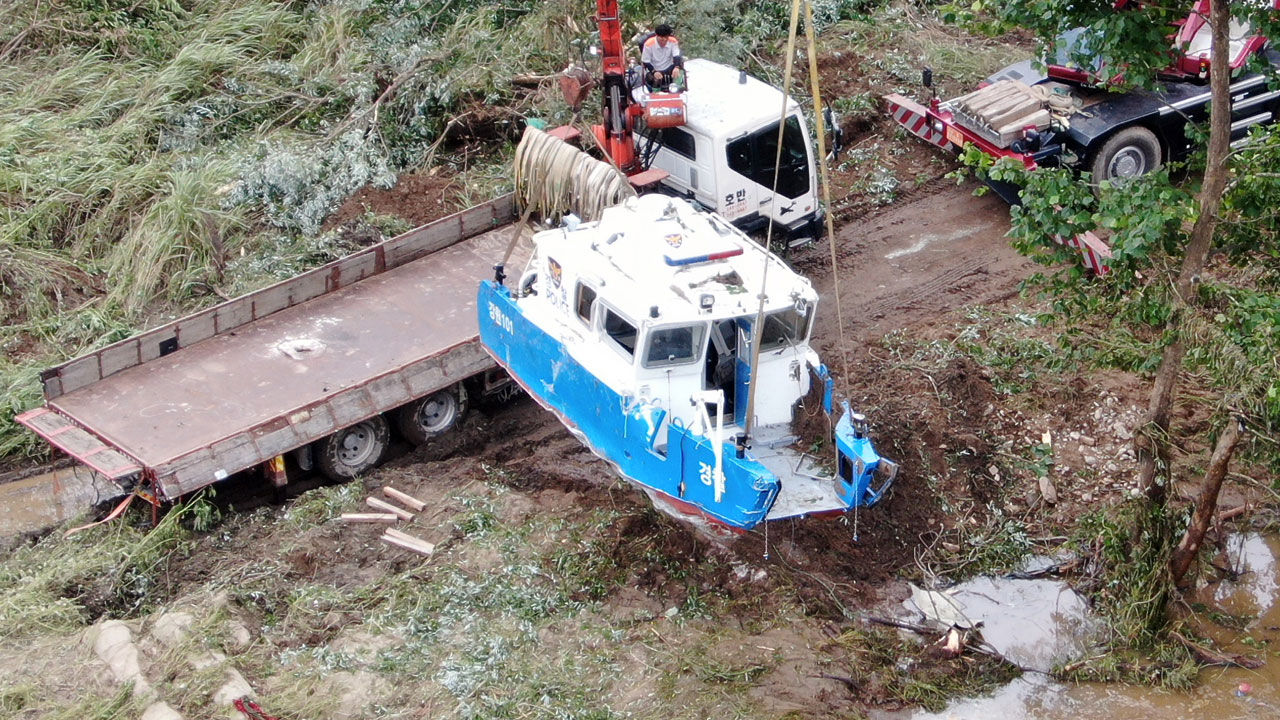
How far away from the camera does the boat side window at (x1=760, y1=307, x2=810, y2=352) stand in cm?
923

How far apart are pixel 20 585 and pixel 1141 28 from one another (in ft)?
28.8

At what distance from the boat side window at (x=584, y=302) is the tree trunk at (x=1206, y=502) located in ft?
14.8

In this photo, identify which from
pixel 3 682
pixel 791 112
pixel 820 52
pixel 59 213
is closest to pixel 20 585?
pixel 3 682

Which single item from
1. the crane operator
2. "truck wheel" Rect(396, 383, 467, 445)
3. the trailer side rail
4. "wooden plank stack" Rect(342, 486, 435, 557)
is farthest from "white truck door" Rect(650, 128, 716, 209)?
"wooden plank stack" Rect(342, 486, 435, 557)

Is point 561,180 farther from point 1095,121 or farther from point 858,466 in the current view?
point 1095,121

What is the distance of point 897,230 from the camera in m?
13.8

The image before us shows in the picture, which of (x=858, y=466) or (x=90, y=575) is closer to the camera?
(x=858, y=466)

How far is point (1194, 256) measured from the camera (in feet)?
27.1

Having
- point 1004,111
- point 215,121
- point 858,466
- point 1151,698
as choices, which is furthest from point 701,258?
point 215,121

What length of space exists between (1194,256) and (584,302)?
4.34 meters

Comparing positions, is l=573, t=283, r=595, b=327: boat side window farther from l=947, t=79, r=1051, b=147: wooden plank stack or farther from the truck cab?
l=947, t=79, r=1051, b=147: wooden plank stack

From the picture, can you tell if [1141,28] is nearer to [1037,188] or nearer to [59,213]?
[1037,188]

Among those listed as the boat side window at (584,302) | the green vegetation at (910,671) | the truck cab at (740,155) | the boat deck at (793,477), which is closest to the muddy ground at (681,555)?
the green vegetation at (910,671)

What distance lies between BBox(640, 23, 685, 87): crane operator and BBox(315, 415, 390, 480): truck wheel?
14.1 ft
